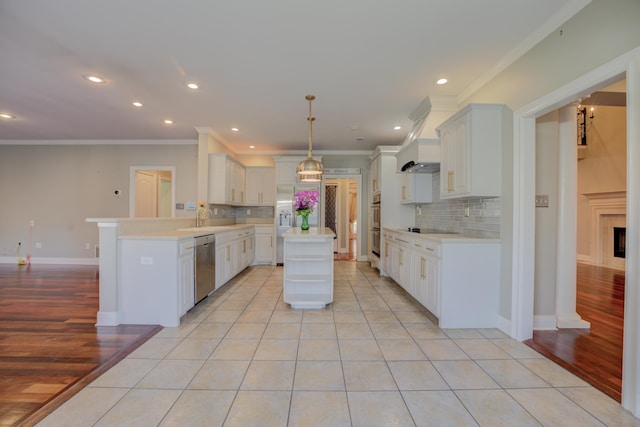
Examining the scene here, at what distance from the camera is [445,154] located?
3.43 metres

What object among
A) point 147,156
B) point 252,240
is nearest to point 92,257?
point 147,156

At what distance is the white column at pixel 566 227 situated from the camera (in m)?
2.86

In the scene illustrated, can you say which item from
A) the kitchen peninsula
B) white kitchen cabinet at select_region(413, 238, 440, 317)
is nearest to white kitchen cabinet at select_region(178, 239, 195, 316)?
the kitchen peninsula

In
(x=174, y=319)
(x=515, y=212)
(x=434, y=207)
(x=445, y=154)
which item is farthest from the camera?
(x=434, y=207)

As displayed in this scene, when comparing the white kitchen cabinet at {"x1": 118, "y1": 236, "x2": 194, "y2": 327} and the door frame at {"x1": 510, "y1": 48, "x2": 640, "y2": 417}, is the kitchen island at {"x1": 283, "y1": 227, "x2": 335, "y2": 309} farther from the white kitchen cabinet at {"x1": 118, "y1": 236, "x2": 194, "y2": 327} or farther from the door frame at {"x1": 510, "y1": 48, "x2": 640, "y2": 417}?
the door frame at {"x1": 510, "y1": 48, "x2": 640, "y2": 417}

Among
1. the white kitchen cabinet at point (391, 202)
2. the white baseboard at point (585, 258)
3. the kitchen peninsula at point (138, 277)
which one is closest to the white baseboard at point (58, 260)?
the kitchen peninsula at point (138, 277)

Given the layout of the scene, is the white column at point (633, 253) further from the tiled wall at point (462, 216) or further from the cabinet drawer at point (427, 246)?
the cabinet drawer at point (427, 246)

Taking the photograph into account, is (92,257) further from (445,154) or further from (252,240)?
(445,154)

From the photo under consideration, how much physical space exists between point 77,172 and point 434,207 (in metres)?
7.39

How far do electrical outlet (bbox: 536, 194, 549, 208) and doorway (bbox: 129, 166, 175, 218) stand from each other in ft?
20.6

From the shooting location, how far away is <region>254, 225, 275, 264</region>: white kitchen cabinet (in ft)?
20.7

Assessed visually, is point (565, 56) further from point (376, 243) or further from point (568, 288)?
point (376, 243)

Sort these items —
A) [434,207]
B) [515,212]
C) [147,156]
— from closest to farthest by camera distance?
[515,212] → [434,207] → [147,156]

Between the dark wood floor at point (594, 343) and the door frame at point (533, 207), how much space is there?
0.71 feet
